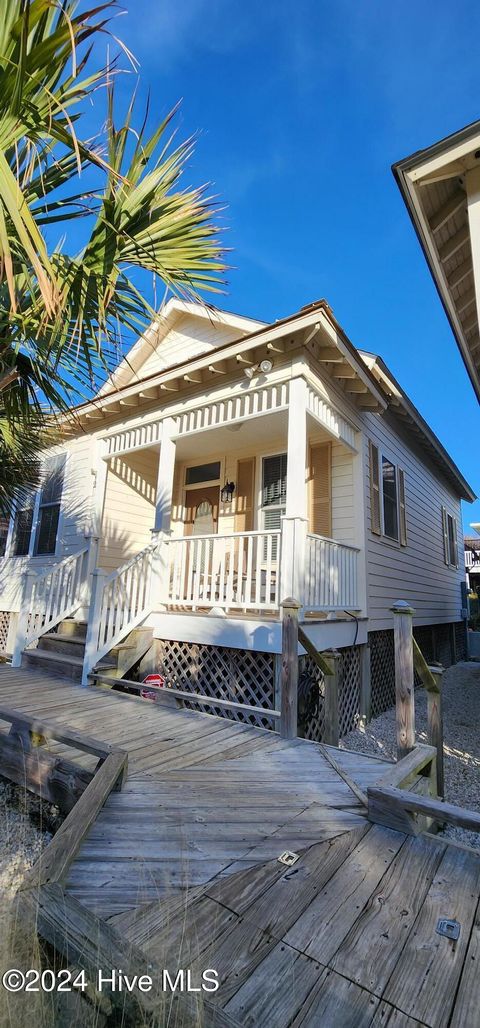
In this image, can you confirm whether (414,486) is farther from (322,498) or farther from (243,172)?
(243,172)

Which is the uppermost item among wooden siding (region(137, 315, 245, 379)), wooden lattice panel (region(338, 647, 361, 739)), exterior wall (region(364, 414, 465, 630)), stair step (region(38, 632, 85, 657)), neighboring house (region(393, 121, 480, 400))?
wooden siding (region(137, 315, 245, 379))

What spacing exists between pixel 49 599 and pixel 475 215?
6.77 m

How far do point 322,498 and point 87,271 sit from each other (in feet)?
15.9

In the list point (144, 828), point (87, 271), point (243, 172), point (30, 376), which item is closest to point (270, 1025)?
point (144, 828)

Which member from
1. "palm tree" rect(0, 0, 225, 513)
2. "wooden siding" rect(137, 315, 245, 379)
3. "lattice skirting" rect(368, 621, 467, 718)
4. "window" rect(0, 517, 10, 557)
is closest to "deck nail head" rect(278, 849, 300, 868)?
"palm tree" rect(0, 0, 225, 513)

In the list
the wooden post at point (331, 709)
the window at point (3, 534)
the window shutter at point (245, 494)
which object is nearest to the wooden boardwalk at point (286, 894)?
the wooden post at point (331, 709)

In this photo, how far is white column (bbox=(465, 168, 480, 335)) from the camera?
3.63 m

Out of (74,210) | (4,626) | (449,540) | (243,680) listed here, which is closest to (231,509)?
(243,680)

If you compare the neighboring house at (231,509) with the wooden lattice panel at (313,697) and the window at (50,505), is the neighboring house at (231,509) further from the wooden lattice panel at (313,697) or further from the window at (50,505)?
the wooden lattice panel at (313,697)

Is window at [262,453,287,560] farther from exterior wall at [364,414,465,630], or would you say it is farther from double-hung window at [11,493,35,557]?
double-hung window at [11,493,35,557]

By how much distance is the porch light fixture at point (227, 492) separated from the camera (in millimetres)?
7988

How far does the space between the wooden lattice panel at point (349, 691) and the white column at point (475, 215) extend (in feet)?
14.6

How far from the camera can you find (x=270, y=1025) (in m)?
1.25

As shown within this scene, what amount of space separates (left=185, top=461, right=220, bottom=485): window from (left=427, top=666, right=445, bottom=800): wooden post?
18.0 feet
